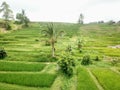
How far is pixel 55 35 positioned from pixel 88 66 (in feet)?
34.3

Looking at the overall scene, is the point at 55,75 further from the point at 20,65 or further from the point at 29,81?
the point at 20,65

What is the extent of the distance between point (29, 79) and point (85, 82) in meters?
6.95

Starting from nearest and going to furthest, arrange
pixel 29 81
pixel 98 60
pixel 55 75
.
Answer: pixel 29 81, pixel 55 75, pixel 98 60

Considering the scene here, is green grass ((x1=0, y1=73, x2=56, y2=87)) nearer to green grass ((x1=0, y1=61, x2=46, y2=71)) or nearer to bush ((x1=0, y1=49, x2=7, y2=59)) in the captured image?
green grass ((x1=0, y1=61, x2=46, y2=71))

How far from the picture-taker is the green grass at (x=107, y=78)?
28016mm

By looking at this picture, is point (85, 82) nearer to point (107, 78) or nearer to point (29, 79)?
point (107, 78)

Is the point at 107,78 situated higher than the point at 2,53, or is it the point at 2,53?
the point at 2,53

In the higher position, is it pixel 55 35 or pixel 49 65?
pixel 55 35

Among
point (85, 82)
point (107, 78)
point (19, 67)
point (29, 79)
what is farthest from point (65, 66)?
point (19, 67)

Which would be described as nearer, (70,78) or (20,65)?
(70,78)

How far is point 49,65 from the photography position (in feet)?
129

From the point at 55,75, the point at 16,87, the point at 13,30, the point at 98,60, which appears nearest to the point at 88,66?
the point at 98,60

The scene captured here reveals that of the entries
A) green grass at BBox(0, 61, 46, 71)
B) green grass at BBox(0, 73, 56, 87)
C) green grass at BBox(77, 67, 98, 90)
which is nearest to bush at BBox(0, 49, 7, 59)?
green grass at BBox(0, 61, 46, 71)

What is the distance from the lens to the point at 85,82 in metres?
29.6
